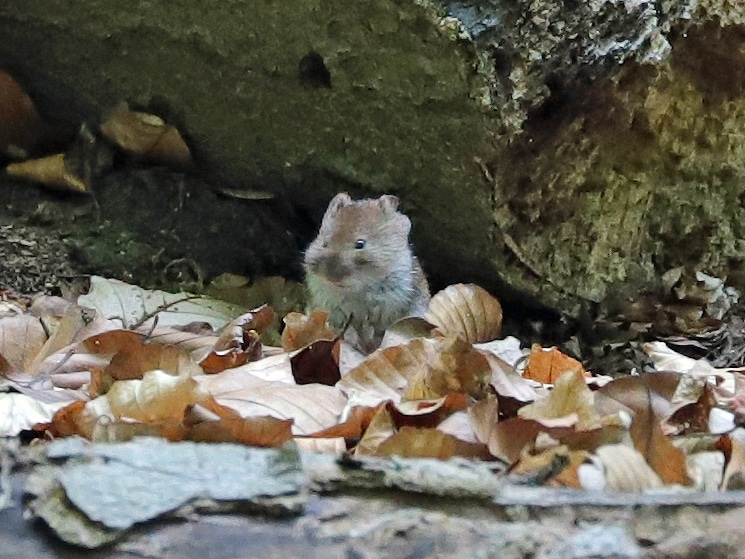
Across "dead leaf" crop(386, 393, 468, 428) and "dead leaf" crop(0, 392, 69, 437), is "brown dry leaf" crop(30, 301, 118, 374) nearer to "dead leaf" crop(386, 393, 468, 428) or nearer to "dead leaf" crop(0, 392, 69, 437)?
"dead leaf" crop(0, 392, 69, 437)

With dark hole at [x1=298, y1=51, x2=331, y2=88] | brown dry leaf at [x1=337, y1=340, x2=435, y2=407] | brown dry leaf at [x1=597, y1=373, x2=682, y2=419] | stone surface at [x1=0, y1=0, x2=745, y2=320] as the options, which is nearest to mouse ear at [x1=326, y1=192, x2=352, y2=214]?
stone surface at [x1=0, y1=0, x2=745, y2=320]

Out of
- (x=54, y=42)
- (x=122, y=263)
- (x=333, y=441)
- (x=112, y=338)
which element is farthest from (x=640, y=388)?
(x=54, y=42)

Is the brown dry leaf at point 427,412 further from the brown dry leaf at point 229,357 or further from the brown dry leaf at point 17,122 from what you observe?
the brown dry leaf at point 17,122

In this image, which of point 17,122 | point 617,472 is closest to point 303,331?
point 617,472

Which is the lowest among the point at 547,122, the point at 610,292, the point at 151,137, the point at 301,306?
the point at 301,306

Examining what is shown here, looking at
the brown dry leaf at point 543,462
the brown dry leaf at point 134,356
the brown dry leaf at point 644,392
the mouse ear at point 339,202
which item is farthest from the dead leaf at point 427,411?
the mouse ear at point 339,202

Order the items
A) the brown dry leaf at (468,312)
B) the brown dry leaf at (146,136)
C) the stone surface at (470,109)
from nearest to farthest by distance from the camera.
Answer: the stone surface at (470,109) → the brown dry leaf at (468,312) → the brown dry leaf at (146,136)

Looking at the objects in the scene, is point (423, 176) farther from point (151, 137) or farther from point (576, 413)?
point (576, 413)
